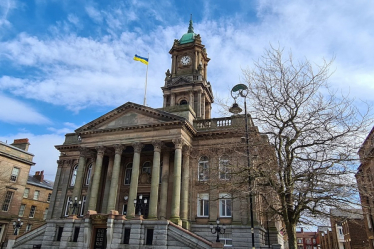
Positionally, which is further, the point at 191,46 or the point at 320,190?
the point at 191,46

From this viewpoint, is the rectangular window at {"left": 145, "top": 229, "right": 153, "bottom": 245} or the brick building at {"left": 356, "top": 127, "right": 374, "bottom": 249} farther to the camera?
the rectangular window at {"left": 145, "top": 229, "right": 153, "bottom": 245}

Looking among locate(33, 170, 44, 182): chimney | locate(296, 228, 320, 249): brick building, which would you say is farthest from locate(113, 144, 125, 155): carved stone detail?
locate(296, 228, 320, 249): brick building

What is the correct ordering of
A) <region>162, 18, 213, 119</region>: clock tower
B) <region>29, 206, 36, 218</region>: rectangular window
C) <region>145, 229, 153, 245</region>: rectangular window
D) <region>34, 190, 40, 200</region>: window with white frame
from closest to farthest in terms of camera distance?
<region>145, 229, 153, 245</region>: rectangular window → <region>162, 18, 213, 119</region>: clock tower → <region>29, 206, 36, 218</region>: rectangular window → <region>34, 190, 40, 200</region>: window with white frame

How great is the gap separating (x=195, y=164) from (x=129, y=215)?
8.37m

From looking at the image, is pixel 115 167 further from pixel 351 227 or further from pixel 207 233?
pixel 351 227

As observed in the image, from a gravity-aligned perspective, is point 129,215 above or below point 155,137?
below

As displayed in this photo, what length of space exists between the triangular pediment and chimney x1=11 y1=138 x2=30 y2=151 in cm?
1986

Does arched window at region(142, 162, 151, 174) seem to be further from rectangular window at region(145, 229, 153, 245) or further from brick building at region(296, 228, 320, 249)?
brick building at region(296, 228, 320, 249)

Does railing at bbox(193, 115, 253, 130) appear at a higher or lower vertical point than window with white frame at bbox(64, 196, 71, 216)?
higher

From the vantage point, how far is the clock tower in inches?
1607

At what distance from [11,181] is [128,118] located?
23474mm

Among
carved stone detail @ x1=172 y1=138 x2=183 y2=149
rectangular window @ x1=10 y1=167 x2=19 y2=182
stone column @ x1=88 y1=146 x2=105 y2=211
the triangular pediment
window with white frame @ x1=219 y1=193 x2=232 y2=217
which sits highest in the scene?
the triangular pediment

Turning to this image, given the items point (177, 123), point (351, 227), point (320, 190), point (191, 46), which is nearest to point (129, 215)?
point (177, 123)

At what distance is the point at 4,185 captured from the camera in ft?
126
